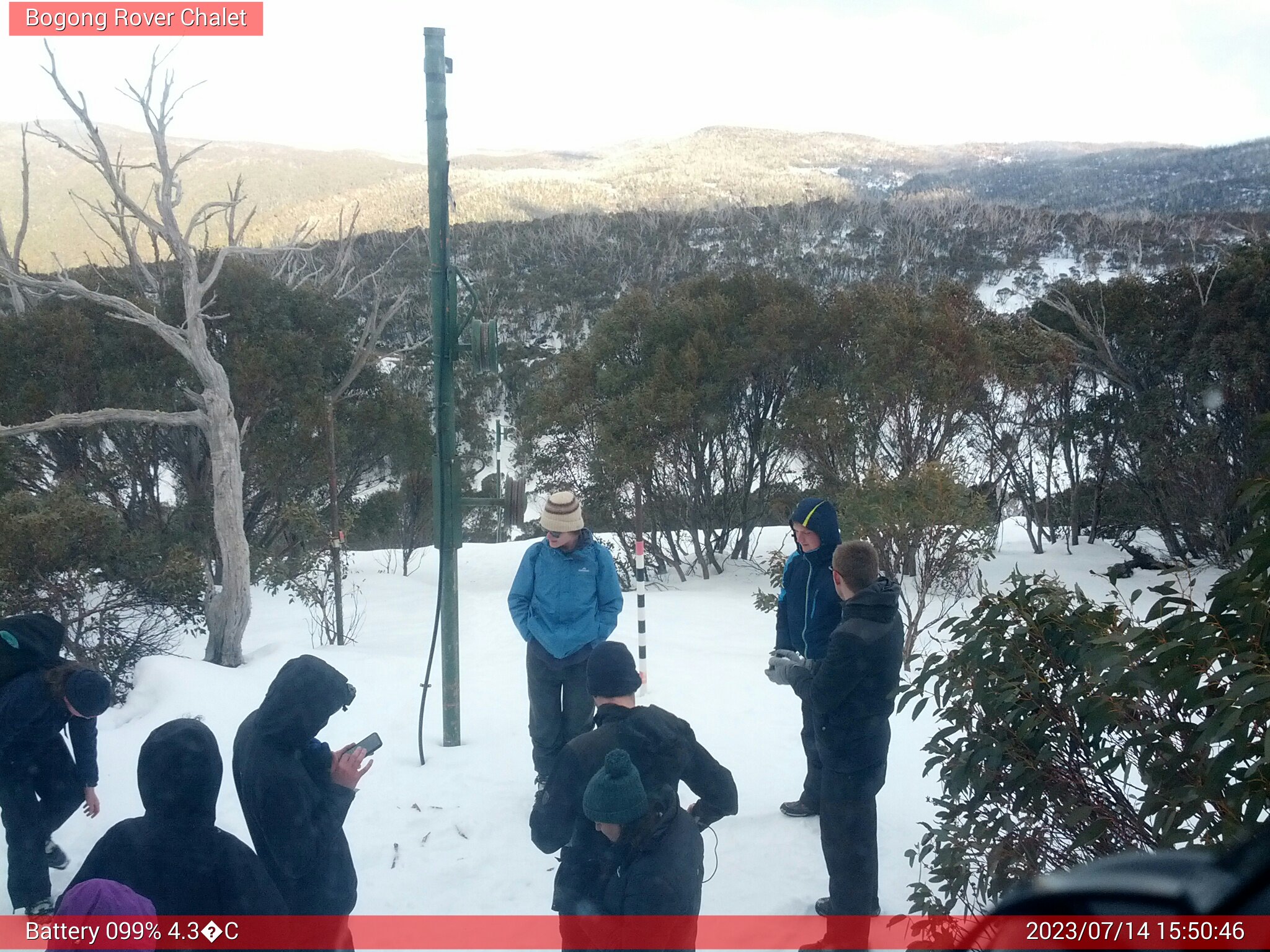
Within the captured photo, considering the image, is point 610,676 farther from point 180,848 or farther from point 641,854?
point 180,848

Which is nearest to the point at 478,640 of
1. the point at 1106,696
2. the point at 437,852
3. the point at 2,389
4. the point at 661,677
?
the point at 661,677

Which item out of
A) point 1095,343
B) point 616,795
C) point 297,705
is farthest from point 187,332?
point 1095,343

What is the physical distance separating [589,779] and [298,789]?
2.86 feet

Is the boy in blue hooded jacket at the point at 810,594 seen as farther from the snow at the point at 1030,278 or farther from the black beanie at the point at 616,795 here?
the snow at the point at 1030,278

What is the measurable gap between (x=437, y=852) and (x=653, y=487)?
11.6 meters

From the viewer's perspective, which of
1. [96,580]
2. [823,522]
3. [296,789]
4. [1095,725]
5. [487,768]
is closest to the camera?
[1095,725]

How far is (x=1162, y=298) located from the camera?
Result: 1653 cm

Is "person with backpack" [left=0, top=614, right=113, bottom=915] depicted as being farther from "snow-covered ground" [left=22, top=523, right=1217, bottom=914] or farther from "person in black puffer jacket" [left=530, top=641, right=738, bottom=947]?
"person in black puffer jacket" [left=530, top=641, right=738, bottom=947]

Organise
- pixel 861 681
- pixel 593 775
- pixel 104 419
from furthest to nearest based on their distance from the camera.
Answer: pixel 104 419 → pixel 861 681 → pixel 593 775

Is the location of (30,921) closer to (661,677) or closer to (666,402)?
(661,677)

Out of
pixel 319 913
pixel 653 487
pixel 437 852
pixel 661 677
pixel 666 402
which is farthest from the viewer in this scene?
pixel 653 487

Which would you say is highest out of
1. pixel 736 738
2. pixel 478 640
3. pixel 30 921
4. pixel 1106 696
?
pixel 1106 696

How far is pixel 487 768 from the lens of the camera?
5027 millimetres
